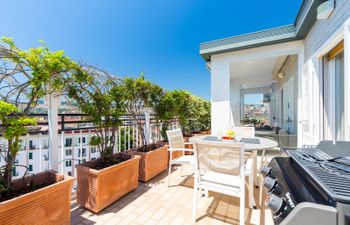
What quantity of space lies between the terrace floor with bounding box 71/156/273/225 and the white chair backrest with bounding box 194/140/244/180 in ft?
2.00

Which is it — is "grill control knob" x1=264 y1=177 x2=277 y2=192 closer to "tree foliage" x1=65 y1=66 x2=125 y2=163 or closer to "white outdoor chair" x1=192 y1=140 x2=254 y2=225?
"white outdoor chair" x1=192 y1=140 x2=254 y2=225

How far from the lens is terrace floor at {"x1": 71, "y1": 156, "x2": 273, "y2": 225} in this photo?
1.91m

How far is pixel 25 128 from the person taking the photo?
1.51 metres

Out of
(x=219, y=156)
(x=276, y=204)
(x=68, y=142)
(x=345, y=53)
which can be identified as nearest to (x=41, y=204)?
(x=68, y=142)

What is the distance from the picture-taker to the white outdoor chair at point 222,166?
1669 mm

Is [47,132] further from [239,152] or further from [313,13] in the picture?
[313,13]

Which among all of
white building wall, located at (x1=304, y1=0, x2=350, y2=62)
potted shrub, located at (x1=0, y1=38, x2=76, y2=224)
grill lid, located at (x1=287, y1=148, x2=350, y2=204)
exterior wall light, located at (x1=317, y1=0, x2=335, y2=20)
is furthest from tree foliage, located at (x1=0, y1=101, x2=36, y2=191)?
exterior wall light, located at (x1=317, y1=0, x2=335, y2=20)

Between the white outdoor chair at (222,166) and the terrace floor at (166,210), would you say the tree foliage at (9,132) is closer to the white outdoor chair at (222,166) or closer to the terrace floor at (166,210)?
the terrace floor at (166,210)

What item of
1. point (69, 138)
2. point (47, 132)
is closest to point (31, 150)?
point (47, 132)

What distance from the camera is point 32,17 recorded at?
452 cm

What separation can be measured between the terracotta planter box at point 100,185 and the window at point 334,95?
3.17m

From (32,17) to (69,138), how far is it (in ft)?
14.1

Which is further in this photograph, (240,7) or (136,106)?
(240,7)

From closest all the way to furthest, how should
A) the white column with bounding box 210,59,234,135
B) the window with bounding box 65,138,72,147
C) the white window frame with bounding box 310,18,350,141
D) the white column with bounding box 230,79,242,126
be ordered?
1. the white window frame with bounding box 310,18,350,141
2. the window with bounding box 65,138,72,147
3. the white column with bounding box 210,59,234,135
4. the white column with bounding box 230,79,242,126
